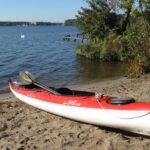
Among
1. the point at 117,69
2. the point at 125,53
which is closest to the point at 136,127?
the point at 117,69

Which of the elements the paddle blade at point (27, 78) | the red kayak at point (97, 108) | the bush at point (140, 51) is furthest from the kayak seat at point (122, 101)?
the bush at point (140, 51)

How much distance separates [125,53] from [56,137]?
18.2 meters

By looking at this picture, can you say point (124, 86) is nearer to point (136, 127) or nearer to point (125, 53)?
point (136, 127)

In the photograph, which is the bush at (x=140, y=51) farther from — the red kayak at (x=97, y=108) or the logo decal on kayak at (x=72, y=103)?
the logo decal on kayak at (x=72, y=103)

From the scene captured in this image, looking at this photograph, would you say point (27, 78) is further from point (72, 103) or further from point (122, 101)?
point (122, 101)

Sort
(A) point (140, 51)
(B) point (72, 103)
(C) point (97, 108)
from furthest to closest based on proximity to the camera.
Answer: (A) point (140, 51) → (B) point (72, 103) → (C) point (97, 108)

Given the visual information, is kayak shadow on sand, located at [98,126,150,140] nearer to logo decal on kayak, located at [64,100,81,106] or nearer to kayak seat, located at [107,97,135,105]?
kayak seat, located at [107,97,135,105]

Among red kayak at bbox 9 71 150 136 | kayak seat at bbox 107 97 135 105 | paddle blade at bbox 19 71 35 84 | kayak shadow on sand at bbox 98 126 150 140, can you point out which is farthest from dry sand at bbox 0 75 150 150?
paddle blade at bbox 19 71 35 84

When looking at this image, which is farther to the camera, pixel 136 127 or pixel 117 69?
pixel 117 69

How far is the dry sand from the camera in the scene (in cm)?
855

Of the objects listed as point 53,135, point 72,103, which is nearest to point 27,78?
point 72,103

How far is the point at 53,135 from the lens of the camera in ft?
30.7

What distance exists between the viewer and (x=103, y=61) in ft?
93.4

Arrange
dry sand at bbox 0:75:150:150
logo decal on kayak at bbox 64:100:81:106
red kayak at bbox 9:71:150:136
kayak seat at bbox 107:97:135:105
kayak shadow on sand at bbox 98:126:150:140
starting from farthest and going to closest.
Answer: logo decal on kayak at bbox 64:100:81:106 < kayak seat at bbox 107:97:135:105 < kayak shadow on sand at bbox 98:126:150:140 < red kayak at bbox 9:71:150:136 < dry sand at bbox 0:75:150:150
